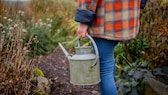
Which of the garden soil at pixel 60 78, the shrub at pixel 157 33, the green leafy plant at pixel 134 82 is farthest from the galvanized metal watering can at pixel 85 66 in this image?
the garden soil at pixel 60 78

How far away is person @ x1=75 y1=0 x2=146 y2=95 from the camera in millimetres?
2297

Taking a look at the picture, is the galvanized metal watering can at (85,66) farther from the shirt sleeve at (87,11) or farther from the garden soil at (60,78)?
the garden soil at (60,78)

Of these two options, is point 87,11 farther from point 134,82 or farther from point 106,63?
point 134,82

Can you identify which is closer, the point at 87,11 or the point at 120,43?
the point at 87,11

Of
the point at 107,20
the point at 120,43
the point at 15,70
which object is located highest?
the point at 107,20

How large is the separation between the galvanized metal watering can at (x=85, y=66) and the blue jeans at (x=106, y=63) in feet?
0.18

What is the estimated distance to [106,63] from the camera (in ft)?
8.11

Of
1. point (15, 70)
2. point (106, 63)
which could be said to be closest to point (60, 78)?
Result: point (15, 70)

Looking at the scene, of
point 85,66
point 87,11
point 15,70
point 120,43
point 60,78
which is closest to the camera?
point 87,11

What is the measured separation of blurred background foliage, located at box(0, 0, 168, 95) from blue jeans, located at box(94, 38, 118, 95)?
710 millimetres

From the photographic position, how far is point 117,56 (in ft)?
15.2

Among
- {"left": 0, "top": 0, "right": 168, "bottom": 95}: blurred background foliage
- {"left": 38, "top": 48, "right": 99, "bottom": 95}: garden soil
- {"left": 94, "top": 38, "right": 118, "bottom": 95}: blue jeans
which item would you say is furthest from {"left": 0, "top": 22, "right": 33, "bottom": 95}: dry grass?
{"left": 94, "top": 38, "right": 118, "bottom": 95}: blue jeans

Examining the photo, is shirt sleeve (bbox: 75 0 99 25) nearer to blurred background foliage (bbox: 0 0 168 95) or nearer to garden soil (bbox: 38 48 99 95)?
blurred background foliage (bbox: 0 0 168 95)

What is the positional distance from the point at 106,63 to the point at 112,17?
1.14ft
